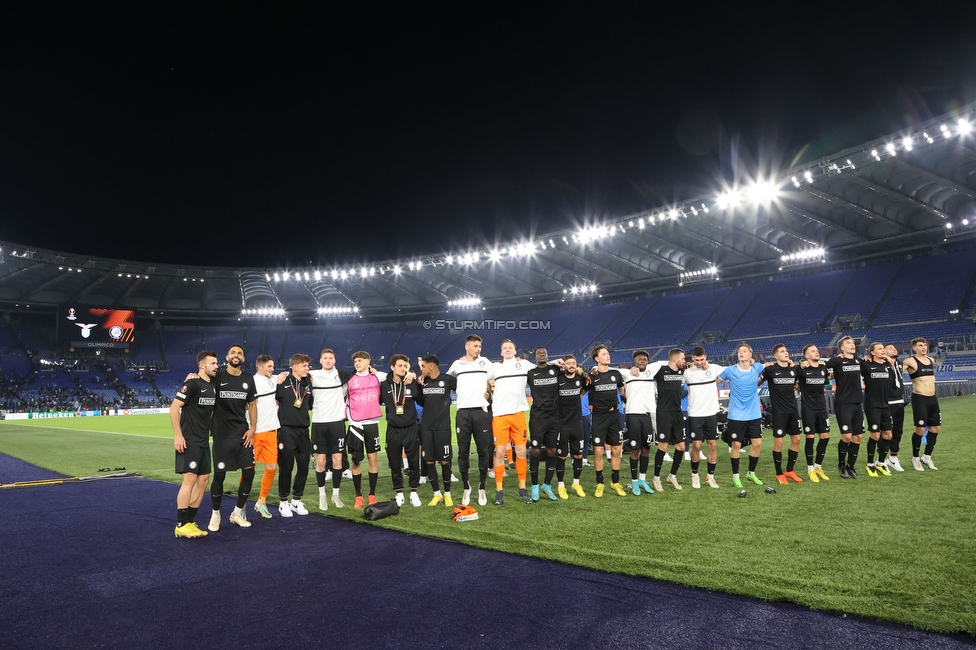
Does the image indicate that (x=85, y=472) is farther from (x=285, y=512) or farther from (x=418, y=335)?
(x=418, y=335)

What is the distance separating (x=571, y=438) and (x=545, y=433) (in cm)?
42

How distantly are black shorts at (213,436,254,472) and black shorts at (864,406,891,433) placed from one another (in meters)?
9.42

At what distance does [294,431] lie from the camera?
A: 7.39 meters

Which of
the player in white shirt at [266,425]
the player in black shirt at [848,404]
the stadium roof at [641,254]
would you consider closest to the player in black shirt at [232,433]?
the player in white shirt at [266,425]

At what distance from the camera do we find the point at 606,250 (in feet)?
138

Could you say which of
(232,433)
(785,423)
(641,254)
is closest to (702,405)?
(785,423)

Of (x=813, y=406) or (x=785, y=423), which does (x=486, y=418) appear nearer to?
(x=785, y=423)

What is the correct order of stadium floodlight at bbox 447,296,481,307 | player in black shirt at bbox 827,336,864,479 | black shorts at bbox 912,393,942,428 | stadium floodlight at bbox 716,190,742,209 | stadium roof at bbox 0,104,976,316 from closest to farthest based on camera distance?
player in black shirt at bbox 827,336,864,479 < black shorts at bbox 912,393,942,428 < stadium roof at bbox 0,104,976,316 < stadium floodlight at bbox 716,190,742,209 < stadium floodlight at bbox 447,296,481,307

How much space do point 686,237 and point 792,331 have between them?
10.2m

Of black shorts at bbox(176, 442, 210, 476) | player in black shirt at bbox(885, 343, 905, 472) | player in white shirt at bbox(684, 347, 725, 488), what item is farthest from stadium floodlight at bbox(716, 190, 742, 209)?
black shorts at bbox(176, 442, 210, 476)

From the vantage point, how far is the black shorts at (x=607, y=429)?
784 centimetres

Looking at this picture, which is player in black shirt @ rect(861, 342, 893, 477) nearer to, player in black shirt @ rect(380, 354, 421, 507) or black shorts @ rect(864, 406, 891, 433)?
black shorts @ rect(864, 406, 891, 433)

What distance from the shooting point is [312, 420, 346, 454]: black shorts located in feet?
24.6

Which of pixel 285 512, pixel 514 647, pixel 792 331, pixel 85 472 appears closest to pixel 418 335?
pixel 792 331
